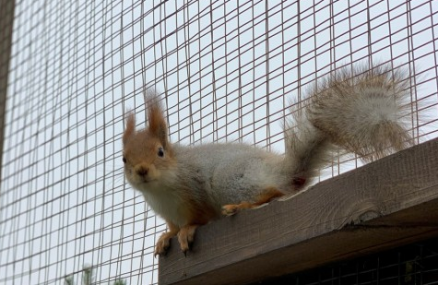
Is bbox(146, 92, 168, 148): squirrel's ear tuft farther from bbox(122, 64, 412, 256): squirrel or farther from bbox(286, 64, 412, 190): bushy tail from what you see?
bbox(286, 64, 412, 190): bushy tail

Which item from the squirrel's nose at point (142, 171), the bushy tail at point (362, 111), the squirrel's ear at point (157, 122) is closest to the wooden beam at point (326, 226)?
the bushy tail at point (362, 111)

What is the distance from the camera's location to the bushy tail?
141 centimetres

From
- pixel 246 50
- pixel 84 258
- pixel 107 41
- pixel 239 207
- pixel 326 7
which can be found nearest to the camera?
pixel 239 207

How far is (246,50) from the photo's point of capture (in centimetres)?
195

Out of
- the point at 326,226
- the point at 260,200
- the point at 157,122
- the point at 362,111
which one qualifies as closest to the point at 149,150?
the point at 157,122

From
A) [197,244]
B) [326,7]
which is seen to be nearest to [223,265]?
[197,244]

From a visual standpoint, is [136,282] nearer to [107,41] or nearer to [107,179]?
[107,179]

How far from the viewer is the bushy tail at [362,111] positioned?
1.41m

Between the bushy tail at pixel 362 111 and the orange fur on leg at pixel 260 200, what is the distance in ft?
0.43

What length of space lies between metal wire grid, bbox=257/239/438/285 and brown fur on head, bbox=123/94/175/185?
567 mm

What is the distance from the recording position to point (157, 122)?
2.11m

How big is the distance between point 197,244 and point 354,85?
386mm

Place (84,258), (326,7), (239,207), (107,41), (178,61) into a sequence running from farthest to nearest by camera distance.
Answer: (107,41) < (84,258) < (178,61) < (326,7) < (239,207)

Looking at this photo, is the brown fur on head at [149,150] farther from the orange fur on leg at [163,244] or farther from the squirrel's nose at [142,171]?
the orange fur on leg at [163,244]
